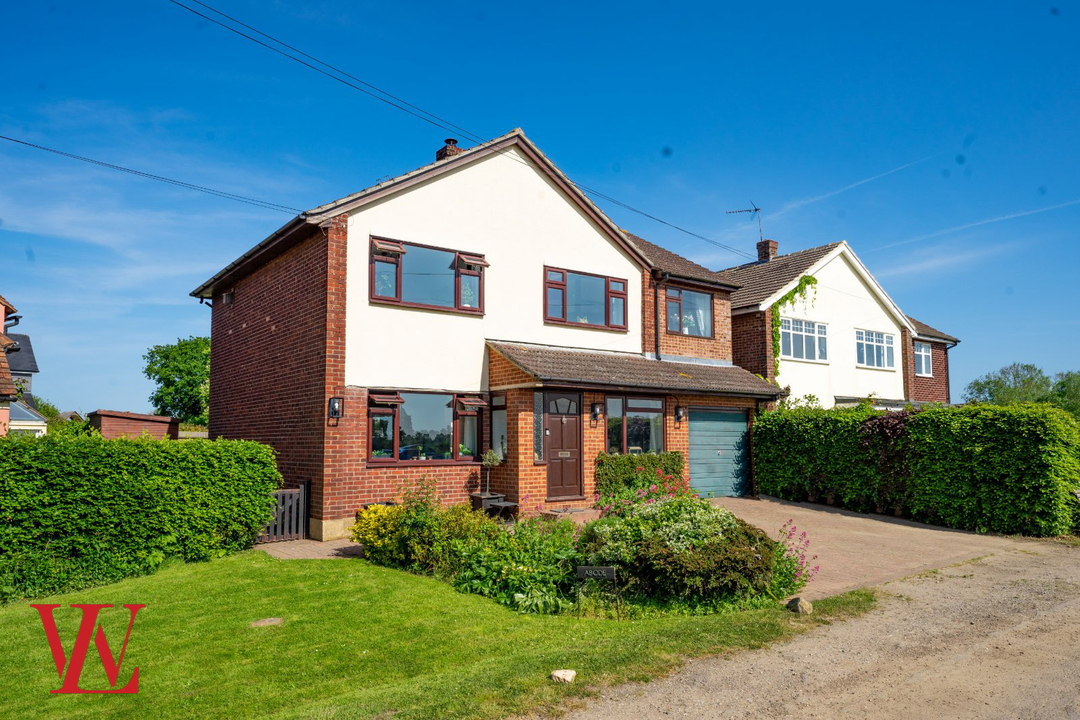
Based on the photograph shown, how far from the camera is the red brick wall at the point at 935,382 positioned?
30841 mm

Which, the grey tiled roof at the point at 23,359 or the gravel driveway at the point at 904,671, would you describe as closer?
the gravel driveway at the point at 904,671

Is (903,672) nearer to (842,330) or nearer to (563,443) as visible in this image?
(563,443)

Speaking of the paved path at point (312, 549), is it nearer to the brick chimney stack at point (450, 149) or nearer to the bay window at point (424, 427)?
the bay window at point (424, 427)

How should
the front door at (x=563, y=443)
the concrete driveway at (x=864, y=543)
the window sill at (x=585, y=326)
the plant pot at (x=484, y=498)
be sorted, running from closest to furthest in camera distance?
1. the concrete driveway at (x=864, y=543)
2. the plant pot at (x=484, y=498)
3. the front door at (x=563, y=443)
4. the window sill at (x=585, y=326)

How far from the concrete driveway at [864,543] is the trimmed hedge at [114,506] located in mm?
9521

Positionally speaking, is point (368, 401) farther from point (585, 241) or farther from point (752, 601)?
point (752, 601)

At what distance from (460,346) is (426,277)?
5.74 ft

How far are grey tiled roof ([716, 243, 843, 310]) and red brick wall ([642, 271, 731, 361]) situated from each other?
1950 mm

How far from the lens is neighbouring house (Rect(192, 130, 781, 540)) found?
14.5m

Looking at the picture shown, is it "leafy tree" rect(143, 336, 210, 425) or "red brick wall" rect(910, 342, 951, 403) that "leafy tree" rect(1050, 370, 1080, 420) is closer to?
"red brick wall" rect(910, 342, 951, 403)

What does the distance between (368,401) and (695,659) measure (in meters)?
9.68

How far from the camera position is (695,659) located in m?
6.67

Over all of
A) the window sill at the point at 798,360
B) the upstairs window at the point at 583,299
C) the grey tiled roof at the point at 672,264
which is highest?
the grey tiled roof at the point at 672,264

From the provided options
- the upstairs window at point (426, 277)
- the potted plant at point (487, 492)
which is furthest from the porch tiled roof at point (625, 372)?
the potted plant at point (487, 492)
